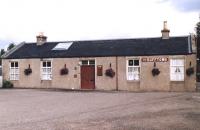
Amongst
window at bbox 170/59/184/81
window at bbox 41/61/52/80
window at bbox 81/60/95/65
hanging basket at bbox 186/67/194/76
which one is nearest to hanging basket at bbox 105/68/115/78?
window at bbox 81/60/95/65

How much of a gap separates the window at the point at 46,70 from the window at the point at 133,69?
699cm

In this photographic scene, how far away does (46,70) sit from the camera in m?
34.4

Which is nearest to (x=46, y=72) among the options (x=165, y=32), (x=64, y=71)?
(x=64, y=71)

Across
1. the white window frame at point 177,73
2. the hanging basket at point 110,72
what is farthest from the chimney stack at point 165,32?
the hanging basket at point 110,72

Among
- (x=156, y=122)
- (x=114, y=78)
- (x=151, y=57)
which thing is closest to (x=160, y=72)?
(x=151, y=57)

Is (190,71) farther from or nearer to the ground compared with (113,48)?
nearer to the ground

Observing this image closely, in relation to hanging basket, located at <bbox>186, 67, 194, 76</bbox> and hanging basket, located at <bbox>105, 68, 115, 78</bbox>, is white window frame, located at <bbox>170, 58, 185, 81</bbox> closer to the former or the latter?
hanging basket, located at <bbox>186, 67, 194, 76</bbox>

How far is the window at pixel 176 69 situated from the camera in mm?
29844

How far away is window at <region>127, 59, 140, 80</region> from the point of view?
1231 inches

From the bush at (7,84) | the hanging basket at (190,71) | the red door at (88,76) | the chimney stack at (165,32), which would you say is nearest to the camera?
the hanging basket at (190,71)

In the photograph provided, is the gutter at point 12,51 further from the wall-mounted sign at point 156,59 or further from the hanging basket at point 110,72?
the wall-mounted sign at point 156,59

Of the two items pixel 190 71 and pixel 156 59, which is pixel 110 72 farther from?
pixel 190 71

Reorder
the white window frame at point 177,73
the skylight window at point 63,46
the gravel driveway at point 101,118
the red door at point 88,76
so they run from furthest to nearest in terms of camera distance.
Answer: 1. the skylight window at point 63,46
2. the red door at point 88,76
3. the white window frame at point 177,73
4. the gravel driveway at point 101,118

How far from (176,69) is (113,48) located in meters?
5.95
